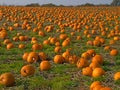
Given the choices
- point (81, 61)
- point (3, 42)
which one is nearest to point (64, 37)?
point (3, 42)

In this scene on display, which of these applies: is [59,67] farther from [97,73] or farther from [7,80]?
[7,80]

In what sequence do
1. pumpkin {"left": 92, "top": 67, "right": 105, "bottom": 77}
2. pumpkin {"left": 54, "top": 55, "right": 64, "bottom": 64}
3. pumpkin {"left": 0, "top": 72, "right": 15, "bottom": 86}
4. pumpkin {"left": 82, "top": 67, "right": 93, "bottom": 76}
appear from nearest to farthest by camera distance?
pumpkin {"left": 0, "top": 72, "right": 15, "bottom": 86}
pumpkin {"left": 92, "top": 67, "right": 105, "bottom": 77}
pumpkin {"left": 82, "top": 67, "right": 93, "bottom": 76}
pumpkin {"left": 54, "top": 55, "right": 64, "bottom": 64}

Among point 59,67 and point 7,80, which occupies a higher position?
point 7,80

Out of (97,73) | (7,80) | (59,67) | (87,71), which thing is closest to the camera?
(7,80)

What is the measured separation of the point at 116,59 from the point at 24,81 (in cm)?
367

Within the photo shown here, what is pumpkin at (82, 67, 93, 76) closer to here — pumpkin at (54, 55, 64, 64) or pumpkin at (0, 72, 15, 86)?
pumpkin at (54, 55, 64, 64)

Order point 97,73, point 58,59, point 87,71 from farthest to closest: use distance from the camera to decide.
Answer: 1. point 58,59
2. point 87,71
3. point 97,73

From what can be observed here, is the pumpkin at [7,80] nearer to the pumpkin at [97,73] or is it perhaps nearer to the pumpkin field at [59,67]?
the pumpkin field at [59,67]

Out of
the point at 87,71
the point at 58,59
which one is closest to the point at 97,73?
the point at 87,71

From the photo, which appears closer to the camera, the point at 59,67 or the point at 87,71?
the point at 87,71

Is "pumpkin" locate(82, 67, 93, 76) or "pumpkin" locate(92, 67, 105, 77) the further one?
"pumpkin" locate(82, 67, 93, 76)

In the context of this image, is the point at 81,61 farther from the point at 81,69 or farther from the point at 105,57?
the point at 105,57

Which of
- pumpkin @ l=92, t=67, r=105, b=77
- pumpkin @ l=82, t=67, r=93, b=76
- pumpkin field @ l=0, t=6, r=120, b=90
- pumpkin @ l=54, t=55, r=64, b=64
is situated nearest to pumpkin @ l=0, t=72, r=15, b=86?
pumpkin field @ l=0, t=6, r=120, b=90

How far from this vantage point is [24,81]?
794 cm
